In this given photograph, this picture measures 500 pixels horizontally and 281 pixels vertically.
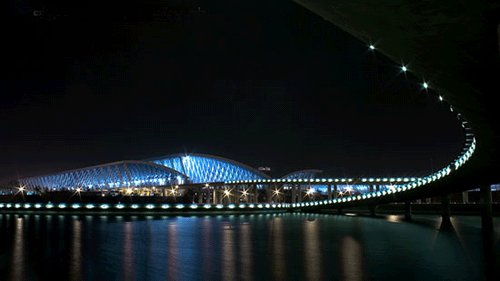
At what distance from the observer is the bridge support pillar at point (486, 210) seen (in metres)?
36.1

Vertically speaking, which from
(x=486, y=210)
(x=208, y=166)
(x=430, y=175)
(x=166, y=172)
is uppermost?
(x=208, y=166)

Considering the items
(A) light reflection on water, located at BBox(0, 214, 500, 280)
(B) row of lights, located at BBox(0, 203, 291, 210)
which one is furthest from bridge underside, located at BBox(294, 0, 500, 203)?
(B) row of lights, located at BBox(0, 203, 291, 210)

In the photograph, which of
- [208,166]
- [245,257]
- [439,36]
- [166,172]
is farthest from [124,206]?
[208,166]

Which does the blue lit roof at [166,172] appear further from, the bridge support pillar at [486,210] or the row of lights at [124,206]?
the bridge support pillar at [486,210]

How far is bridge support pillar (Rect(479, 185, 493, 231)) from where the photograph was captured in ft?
118

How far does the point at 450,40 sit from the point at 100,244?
24.0 meters

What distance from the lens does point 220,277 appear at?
17438mm

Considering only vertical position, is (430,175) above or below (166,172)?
below

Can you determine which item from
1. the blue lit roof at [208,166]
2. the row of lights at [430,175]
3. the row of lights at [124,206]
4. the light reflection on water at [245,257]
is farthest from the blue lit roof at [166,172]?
the light reflection on water at [245,257]

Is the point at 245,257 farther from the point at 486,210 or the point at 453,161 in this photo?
the point at 453,161

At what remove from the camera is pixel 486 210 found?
38.9 metres

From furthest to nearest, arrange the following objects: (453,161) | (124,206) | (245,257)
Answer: (124,206) → (453,161) → (245,257)

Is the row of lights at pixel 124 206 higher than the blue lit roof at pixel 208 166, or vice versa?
the blue lit roof at pixel 208 166

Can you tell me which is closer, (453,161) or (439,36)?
(439,36)
